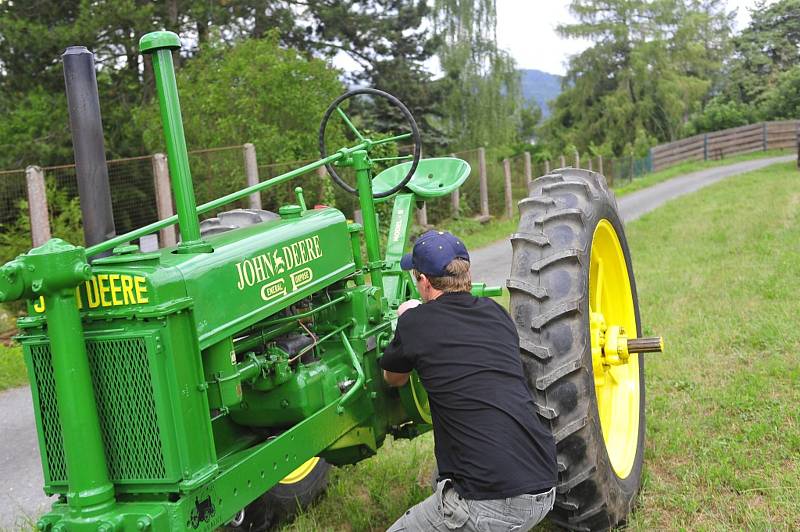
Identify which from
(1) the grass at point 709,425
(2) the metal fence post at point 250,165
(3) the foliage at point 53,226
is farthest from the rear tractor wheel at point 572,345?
(2) the metal fence post at point 250,165

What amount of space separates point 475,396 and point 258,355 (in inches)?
31.7

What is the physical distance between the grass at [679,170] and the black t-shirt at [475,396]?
21806mm

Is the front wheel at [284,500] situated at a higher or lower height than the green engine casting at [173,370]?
lower

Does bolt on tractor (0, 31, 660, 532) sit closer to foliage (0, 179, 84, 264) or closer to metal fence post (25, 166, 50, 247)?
metal fence post (25, 166, 50, 247)

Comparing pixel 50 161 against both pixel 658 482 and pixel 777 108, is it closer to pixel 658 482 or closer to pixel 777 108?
pixel 658 482

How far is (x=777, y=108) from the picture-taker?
36.0 meters

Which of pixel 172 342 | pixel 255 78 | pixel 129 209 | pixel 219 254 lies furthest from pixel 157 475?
pixel 255 78

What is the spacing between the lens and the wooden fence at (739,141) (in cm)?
3344

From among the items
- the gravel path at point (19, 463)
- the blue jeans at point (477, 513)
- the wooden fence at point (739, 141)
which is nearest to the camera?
the blue jeans at point (477, 513)

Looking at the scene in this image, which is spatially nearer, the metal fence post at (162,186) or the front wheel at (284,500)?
the front wheel at (284,500)

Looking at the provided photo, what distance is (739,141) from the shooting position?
3400 cm

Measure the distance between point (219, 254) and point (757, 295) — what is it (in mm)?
5757

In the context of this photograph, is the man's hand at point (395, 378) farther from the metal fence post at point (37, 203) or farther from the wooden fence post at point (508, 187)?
the wooden fence post at point (508, 187)

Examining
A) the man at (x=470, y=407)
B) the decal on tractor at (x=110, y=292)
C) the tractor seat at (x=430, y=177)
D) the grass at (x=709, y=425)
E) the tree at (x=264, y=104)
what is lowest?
the grass at (x=709, y=425)
